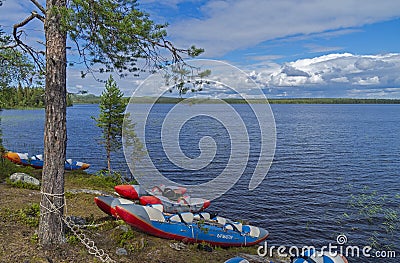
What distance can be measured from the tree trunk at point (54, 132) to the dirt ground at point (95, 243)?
1.42 ft

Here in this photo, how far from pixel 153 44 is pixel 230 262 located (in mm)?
6064

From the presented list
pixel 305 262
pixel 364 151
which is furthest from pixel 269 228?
pixel 364 151

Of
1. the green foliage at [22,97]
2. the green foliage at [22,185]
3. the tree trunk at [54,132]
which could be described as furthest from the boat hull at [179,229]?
the green foliage at [22,185]

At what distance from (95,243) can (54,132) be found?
3.24 m

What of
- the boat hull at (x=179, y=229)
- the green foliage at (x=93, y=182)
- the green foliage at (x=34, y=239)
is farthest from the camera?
the green foliage at (x=93, y=182)

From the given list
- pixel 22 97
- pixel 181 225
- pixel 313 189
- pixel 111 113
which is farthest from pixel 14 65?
pixel 313 189

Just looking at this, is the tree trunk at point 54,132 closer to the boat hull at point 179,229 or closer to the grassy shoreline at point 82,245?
the grassy shoreline at point 82,245

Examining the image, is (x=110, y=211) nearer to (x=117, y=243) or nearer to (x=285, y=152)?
(x=117, y=243)

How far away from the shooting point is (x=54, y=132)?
25.2 ft

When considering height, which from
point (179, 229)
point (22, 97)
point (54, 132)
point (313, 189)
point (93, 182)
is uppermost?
point (22, 97)

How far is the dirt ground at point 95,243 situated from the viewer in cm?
764

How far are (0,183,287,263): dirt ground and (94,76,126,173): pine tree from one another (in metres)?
14.3

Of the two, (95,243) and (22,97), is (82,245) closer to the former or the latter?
(95,243)

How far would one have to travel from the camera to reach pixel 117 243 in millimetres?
9141
